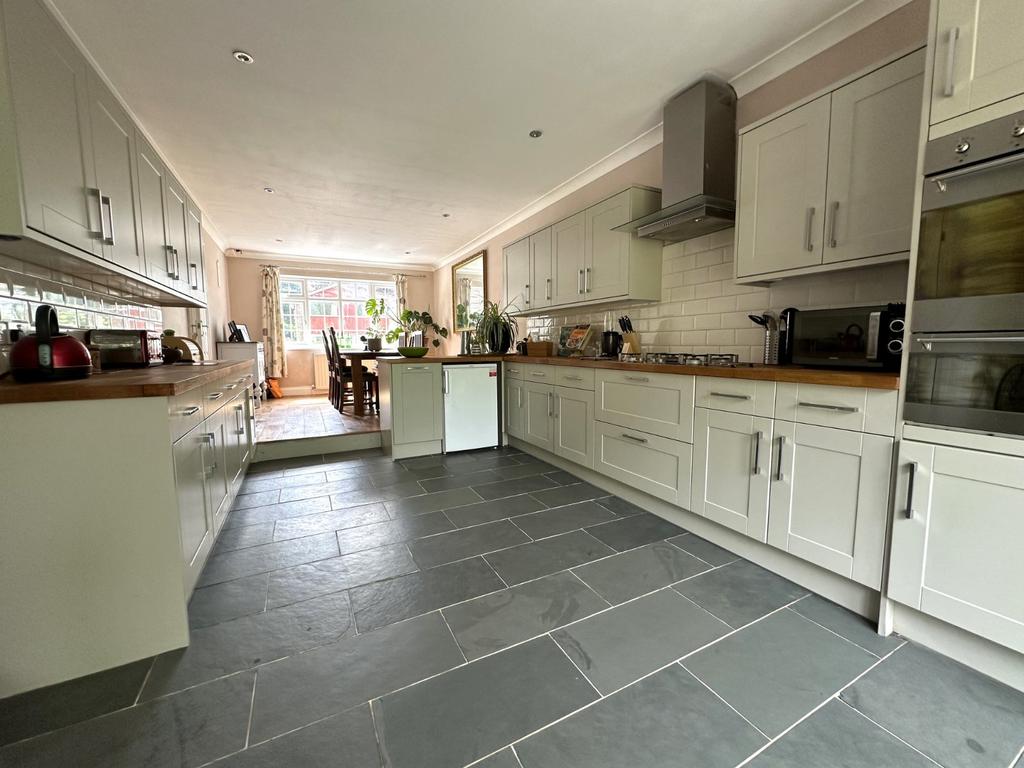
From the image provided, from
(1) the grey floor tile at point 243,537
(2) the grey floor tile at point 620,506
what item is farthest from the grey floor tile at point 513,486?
(1) the grey floor tile at point 243,537

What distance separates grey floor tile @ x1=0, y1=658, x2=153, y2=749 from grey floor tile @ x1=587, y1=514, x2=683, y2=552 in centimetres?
185

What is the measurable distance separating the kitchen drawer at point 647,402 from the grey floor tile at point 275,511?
1.89 metres

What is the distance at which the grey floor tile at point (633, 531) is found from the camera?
2111 millimetres

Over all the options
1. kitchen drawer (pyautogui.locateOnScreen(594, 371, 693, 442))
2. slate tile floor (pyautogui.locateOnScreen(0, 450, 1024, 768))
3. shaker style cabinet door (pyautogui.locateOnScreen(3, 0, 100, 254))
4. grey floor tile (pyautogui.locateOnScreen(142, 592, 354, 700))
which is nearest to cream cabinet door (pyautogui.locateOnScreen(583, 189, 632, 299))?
kitchen drawer (pyautogui.locateOnScreen(594, 371, 693, 442))

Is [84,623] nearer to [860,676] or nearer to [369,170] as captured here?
[860,676]

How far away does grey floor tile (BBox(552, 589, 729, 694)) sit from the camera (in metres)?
1.30

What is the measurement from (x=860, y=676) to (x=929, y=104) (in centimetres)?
180

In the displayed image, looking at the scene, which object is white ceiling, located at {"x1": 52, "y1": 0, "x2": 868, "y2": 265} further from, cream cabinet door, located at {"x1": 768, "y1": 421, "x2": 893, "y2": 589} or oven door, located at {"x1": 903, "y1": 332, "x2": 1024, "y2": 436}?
cream cabinet door, located at {"x1": 768, "y1": 421, "x2": 893, "y2": 589}

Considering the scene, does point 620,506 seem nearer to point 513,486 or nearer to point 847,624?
point 513,486

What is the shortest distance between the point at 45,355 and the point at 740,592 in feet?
8.93

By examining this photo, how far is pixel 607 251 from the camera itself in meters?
3.10

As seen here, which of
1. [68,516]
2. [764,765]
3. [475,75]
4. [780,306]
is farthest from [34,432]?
[780,306]

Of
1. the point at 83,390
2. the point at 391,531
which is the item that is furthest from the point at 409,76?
the point at 391,531

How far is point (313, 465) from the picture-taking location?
346cm
